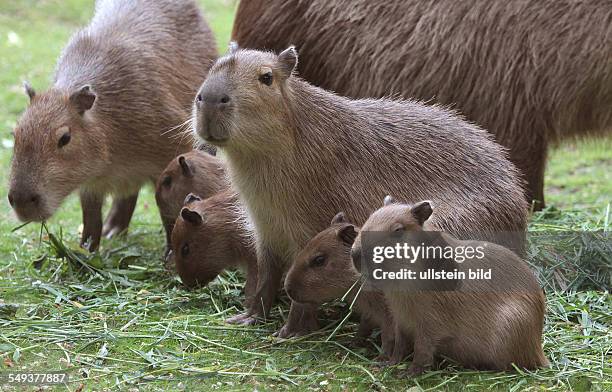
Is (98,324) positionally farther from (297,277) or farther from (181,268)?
(297,277)

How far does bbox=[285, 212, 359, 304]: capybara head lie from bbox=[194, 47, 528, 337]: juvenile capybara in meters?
0.26

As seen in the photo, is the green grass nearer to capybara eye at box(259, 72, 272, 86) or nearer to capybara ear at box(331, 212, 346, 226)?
capybara ear at box(331, 212, 346, 226)

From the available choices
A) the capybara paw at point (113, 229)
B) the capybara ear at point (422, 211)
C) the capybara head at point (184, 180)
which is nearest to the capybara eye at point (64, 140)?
the capybara head at point (184, 180)

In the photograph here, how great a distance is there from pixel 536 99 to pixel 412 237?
8.44 feet

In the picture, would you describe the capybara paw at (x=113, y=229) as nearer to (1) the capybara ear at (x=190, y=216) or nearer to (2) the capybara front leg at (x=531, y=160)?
(1) the capybara ear at (x=190, y=216)

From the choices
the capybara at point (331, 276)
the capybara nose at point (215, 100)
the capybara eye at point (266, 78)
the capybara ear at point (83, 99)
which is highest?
the capybara eye at point (266, 78)

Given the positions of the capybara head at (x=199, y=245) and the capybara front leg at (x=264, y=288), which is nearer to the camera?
the capybara front leg at (x=264, y=288)

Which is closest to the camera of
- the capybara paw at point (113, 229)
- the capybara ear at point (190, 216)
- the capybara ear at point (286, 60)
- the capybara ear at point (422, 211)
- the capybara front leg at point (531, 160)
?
the capybara ear at point (422, 211)

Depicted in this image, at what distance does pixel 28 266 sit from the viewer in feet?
18.6

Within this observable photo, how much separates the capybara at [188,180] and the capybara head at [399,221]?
1703 millimetres

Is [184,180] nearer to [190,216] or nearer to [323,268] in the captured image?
[190,216]

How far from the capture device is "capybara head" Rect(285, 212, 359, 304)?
4.20 meters

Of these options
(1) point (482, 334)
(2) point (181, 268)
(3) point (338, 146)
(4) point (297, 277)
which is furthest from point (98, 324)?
(1) point (482, 334)

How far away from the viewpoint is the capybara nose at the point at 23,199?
5.26 meters
